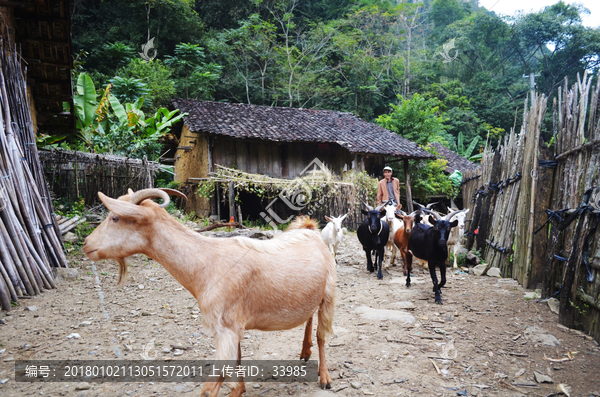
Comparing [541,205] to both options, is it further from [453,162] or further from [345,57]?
[345,57]

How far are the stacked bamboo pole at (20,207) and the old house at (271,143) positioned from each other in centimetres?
824

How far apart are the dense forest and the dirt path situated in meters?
14.5

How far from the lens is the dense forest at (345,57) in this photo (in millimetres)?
21969

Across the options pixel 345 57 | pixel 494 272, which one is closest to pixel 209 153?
pixel 494 272

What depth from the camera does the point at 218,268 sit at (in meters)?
2.54

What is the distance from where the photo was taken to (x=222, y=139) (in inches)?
607

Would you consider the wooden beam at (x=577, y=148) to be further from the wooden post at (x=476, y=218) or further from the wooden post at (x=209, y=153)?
the wooden post at (x=209, y=153)

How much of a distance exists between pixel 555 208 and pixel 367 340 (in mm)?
3454

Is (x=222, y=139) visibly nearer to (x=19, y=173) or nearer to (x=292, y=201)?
(x=292, y=201)

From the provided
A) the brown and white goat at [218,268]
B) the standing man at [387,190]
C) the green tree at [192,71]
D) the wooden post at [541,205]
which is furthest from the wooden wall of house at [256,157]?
the brown and white goat at [218,268]

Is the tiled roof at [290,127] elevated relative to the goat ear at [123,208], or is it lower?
elevated

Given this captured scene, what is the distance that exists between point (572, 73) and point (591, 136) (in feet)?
116

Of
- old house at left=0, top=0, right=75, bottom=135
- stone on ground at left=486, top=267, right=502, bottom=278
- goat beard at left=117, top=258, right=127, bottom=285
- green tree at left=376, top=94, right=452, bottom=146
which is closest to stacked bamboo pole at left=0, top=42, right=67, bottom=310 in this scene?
old house at left=0, top=0, right=75, bottom=135

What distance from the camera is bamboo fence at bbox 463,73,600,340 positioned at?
4.08m
